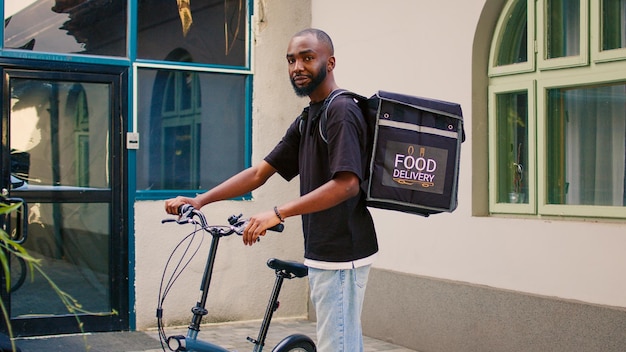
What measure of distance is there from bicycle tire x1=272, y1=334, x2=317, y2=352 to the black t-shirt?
2.86ft

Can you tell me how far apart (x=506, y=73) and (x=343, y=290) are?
3.28 meters

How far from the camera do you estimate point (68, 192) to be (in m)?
7.25

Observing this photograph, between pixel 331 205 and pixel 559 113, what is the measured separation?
3110 millimetres

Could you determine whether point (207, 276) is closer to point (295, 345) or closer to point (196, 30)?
point (295, 345)

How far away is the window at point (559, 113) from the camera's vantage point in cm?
548

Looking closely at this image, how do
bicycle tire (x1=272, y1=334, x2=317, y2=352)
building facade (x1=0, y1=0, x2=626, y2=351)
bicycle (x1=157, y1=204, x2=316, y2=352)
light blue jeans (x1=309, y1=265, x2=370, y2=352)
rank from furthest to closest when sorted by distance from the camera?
building facade (x1=0, y1=0, x2=626, y2=351), bicycle tire (x1=272, y1=334, x2=317, y2=352), bicycle (x1=157, y1=204, x2=316, y2=352), light blue jeans (x1=309, y1=265, x2=370, y2=352)

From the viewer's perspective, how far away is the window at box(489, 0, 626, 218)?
18.0 ft

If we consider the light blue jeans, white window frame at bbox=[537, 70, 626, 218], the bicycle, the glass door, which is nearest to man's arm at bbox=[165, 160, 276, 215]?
the bicycle

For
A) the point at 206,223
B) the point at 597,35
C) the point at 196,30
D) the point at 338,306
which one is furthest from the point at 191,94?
the point at 338,306

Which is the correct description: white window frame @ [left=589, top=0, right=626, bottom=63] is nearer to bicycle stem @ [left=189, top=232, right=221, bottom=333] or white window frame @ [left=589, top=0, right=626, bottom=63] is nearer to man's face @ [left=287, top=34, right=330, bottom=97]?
man's face @ [left=287, top=34, right=330, bottom=97]

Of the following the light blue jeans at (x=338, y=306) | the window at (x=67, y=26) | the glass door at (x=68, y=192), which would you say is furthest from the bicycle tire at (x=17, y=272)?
the light blue jeans at (x=338, y=306)

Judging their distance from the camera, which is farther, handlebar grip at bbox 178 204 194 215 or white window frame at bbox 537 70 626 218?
white window frame at bbox 537 70 626 218

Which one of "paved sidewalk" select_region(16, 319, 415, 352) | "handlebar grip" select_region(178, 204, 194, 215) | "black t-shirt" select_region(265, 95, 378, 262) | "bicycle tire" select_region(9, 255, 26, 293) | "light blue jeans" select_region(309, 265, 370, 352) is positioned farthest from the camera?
"bicycle tire" select_region(9, 255, 26, 293)

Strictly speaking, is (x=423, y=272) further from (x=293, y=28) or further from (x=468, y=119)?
(x=293, y=28)
